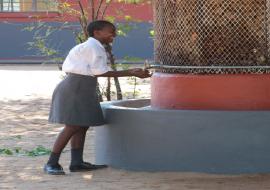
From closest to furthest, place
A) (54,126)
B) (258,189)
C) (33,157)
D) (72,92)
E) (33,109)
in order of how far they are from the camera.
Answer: (258,189), (72,92), (33,157), (54,126), (33,109)

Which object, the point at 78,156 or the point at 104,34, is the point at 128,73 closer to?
the point at 104,34

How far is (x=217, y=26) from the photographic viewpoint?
7.37m

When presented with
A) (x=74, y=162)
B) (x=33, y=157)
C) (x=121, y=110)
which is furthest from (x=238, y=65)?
(x=33, y=157)

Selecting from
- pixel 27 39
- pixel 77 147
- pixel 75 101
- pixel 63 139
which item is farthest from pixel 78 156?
pixel 27 39

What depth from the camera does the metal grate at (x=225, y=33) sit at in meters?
7.31

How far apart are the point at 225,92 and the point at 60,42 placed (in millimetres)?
24608

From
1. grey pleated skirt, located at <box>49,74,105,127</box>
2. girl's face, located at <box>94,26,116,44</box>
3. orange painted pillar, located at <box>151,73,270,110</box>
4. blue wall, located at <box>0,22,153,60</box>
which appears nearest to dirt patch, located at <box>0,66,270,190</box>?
grey pleated skirt, located at <box>49,74,105,127</box>

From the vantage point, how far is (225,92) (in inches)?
281

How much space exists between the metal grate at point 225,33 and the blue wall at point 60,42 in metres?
23.6

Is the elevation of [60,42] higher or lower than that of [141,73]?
lower

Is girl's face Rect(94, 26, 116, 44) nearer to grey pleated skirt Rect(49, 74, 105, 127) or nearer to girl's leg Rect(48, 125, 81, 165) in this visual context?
grey pleated skirt Rect(49, 74, 105, 127)

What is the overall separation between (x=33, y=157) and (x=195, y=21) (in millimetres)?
2556

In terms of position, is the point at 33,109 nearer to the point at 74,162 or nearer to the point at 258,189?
the point at 74,162

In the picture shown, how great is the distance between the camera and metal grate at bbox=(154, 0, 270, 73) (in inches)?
288
